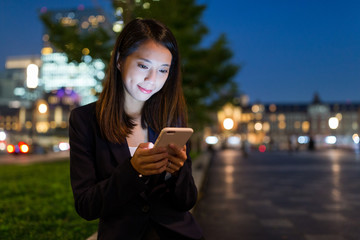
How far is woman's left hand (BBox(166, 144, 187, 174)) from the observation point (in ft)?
5.42

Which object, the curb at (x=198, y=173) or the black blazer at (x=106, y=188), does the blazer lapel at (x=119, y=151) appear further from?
the curb at (x=198, y=173)

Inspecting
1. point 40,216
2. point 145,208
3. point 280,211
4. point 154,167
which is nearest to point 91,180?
point 145,208

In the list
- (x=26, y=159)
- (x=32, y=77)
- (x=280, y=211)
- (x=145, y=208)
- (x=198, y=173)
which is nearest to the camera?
(x=145, y=208)

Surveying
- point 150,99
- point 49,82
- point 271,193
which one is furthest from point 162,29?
point 49,82

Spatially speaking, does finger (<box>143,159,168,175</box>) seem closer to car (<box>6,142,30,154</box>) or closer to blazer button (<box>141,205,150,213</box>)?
blazer button (<box>141,205,150,213</box>)

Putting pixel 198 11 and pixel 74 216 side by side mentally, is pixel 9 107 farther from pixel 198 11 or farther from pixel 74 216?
pixel 74 216

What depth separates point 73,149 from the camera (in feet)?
6.24

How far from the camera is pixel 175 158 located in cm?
170

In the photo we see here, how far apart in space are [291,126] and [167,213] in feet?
509

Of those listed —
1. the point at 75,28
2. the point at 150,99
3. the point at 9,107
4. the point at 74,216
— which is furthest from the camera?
the point at 9,107

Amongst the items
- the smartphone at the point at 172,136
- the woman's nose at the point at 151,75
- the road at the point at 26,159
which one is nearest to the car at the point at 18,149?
the road at the point at 26,159

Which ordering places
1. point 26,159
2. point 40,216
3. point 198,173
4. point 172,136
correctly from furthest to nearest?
point 26,159 < point 198,173 < point 40,216 < point 172,136

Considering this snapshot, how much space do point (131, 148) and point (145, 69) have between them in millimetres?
365

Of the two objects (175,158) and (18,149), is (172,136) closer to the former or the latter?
(175,158)
